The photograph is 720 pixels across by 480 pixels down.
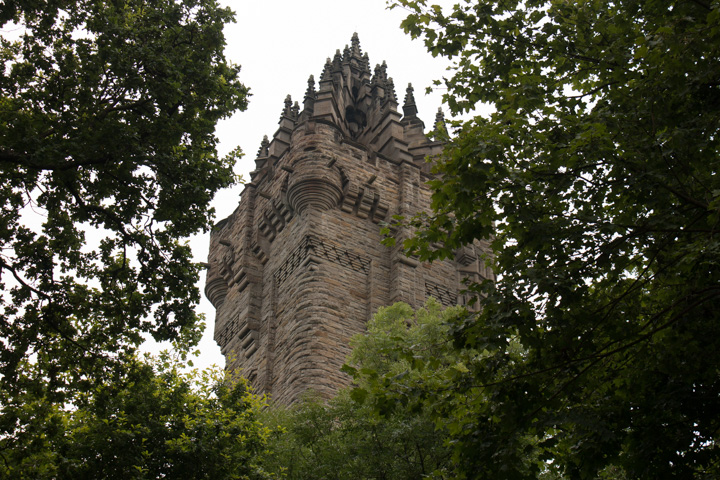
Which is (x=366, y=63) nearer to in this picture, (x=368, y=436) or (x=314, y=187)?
(x=314, y=187)

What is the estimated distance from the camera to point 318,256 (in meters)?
27.9

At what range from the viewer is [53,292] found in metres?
13.3

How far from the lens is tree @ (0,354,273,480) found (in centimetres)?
1353

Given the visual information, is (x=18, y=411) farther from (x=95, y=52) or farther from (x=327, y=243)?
(x=327, y=243)

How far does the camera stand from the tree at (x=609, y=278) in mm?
8742

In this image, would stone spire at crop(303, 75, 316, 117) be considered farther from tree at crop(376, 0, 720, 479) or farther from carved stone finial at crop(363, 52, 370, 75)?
tree at crop(376, 0, 720, 479)

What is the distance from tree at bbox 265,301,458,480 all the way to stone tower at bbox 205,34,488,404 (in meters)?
6.07

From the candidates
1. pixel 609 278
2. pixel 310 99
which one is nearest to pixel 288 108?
pixel 310 99

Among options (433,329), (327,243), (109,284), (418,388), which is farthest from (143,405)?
(327,243)

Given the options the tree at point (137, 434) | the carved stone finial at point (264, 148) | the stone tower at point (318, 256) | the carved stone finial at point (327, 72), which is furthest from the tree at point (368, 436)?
the carved stone finial at point (264, 148)

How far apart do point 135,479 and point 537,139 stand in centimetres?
836

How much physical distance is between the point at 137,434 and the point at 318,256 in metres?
12.6

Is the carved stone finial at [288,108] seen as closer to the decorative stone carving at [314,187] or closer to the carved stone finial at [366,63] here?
the carved stone finial at [366,63]

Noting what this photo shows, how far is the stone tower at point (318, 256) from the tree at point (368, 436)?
19.9 feet
